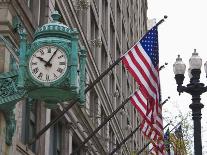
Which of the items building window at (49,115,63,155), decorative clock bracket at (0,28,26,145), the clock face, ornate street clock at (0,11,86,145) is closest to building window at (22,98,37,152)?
building window at (49,115,63,155)

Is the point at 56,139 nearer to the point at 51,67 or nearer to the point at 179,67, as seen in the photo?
the point at 179,67

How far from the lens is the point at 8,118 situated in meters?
13.2

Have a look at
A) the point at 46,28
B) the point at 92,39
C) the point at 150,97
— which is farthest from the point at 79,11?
the point at 46,28

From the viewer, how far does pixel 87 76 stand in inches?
1184

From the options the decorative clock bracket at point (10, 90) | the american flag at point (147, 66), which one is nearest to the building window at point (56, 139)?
the american flag at point (147, 66)

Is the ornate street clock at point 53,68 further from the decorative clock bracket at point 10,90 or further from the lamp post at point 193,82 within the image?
the lamp post at point 193,82

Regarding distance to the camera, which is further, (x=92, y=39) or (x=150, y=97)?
(x=92, y=39)

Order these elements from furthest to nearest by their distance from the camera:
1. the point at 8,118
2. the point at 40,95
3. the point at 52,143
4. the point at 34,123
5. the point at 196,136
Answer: the point at 52,143 < the point at 34,123 < the point at 196,136 < the point at 8,118 < the point at 40,95

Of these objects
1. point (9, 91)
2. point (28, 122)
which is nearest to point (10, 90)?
point (9, 91)

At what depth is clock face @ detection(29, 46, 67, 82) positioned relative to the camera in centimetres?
1040

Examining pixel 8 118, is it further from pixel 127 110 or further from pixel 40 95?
pixel 127 110

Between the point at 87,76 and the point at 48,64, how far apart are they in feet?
64.4

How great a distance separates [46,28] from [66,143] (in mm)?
14513

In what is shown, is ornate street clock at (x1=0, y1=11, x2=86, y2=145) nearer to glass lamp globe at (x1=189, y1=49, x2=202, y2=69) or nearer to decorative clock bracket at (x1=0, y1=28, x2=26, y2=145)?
decorative clock bracket at (x1=0, y1=28, x2=26, y2=145)
